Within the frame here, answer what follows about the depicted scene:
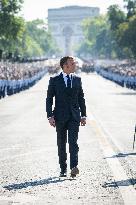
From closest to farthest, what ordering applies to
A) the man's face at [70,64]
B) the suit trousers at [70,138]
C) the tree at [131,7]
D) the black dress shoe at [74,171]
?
the man's face at [70,64] → the black dress shoe at [74,171] → the suit trousers at [70,138] → the tree at [131,7]

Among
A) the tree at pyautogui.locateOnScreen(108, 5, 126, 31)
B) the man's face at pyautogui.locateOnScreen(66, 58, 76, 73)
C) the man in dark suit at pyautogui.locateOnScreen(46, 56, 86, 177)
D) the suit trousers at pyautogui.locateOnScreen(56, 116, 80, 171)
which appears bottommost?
the suit trousers at pyautogui.locateOnScreen(56, 116, 80, 171)

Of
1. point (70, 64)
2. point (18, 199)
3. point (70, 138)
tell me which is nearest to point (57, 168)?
point (70, 138)

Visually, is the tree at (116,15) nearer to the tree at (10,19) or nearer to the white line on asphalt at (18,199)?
the tree at (10,19)

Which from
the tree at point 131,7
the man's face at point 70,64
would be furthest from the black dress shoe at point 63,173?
the tree at point 131,7

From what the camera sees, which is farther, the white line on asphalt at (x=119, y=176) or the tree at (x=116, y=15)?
the tree at (x=116, y=15)

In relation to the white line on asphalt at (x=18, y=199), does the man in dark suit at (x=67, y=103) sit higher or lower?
higher

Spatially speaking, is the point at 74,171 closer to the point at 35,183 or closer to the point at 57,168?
the point at 35,183

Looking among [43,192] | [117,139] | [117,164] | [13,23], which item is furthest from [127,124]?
[13,23]

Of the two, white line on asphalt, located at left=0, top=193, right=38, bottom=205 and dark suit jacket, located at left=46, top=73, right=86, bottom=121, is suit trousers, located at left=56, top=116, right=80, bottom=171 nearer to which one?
dark suit jacket, located at left=46, top=73, right=86, bottom=121

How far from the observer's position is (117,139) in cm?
1462

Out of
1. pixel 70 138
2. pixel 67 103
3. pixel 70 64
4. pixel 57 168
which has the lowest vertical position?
pixel 57 168

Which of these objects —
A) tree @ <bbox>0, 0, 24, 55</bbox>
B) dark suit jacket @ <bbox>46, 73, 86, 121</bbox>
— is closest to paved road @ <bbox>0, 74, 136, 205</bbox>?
dark suit jacket @ <bbox>46, 73, 86, 121</bbox>

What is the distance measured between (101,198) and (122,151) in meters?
4.60

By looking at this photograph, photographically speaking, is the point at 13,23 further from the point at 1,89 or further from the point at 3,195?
the point at 3,195
